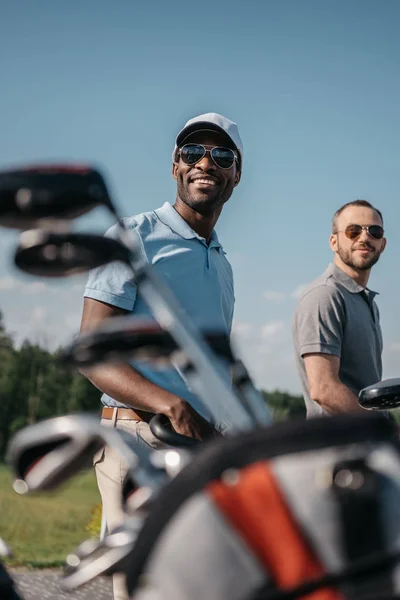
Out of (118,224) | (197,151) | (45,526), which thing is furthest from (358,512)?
(45,526)

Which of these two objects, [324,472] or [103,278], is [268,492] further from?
[103,278]

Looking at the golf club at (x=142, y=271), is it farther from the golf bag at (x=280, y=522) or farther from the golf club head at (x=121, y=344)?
the golf bag at (x=280, y=522)

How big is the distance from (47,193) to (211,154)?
2.18 metres

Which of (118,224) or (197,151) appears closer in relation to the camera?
(118,224)

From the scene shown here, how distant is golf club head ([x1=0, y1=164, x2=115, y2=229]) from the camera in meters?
1.40

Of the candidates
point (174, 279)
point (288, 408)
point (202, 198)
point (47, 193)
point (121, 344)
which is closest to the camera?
point (47, 193)

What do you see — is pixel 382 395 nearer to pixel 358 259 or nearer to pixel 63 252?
pixel 63 252

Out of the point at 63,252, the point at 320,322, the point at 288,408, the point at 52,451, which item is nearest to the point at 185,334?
the point at 63,252

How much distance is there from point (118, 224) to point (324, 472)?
1.96ft

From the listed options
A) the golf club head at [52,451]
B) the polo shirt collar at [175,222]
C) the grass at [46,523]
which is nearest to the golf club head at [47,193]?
the golf club head at [52,451]

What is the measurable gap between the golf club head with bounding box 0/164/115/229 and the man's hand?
104 cm

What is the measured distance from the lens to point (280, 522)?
1215 millimetres

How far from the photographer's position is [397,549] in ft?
4.06

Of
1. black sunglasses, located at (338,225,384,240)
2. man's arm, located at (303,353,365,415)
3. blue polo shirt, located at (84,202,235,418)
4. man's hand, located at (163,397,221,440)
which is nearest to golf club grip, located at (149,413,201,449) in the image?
man's hand, located at (163,397,221,440)
